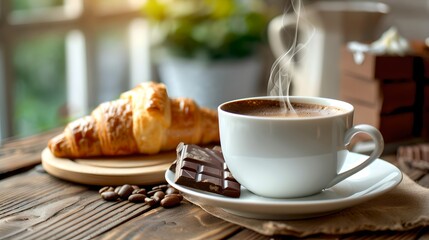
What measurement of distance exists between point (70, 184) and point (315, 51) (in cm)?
99

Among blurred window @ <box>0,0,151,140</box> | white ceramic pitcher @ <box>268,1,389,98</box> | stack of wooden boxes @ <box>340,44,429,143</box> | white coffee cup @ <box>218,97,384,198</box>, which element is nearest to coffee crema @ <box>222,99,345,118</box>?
white coffee cup @ <box>218,97,384,198</box>

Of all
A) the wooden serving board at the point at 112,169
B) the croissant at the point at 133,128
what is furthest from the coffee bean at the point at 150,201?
the croissant at the point at 133,128

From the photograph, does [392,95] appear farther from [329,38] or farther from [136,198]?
[136,198]

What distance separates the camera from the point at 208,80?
9.48 feet

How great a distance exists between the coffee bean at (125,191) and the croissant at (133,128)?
0.53 ft

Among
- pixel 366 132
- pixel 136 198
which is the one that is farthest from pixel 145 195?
pixel 366 132

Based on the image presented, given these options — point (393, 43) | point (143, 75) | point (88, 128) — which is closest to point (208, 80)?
point (143, 75)

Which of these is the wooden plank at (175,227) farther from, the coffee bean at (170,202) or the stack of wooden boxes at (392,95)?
the stack of wooden boxes at (392,95)

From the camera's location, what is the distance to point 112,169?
1.03 meters

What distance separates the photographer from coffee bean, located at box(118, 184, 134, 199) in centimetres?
93

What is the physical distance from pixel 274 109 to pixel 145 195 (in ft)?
0.77

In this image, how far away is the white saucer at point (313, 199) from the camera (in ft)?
2.50

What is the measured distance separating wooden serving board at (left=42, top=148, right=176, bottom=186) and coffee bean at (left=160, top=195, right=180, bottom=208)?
110mm

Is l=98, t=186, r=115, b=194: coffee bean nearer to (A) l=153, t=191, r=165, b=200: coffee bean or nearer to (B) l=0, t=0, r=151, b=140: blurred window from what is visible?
(A) l=153, t=191, r=165, b=200: coffee bean
